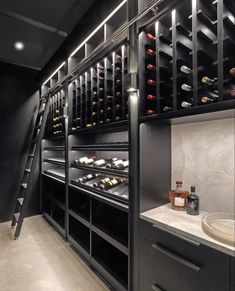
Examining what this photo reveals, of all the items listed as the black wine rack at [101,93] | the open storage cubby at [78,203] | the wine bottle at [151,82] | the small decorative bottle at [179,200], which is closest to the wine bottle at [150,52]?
Result: the wine bottle at [151,82]

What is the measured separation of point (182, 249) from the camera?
39.8 inches

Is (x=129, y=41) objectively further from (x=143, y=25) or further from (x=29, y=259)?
(x=29, y=259)

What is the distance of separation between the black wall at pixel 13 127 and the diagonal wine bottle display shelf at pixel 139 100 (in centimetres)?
123

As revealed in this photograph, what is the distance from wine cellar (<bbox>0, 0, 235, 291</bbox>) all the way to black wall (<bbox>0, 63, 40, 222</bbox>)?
1.72m

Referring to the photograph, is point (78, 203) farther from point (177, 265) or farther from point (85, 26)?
point (85, 26)

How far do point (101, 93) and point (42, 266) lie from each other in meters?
1.92

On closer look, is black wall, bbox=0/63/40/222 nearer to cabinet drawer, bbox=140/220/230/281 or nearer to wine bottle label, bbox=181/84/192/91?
cabinet drawer, bbox=140/220/230/281

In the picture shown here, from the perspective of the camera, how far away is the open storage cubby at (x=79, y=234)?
6.88ft

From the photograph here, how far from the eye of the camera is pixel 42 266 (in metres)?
1.94

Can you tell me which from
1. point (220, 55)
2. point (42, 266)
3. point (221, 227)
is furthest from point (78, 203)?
point (220, 55)

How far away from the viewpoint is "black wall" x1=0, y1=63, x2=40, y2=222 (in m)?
3.13

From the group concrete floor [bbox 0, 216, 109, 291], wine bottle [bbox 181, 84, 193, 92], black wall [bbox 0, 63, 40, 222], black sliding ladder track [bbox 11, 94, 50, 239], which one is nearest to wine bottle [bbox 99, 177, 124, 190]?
concrete floor [bbox 0, 216, 109, 291]

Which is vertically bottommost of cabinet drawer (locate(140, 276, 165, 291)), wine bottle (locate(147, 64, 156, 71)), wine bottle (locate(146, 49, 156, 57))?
cabinet drawer (locate(140, 276, 165, 291))

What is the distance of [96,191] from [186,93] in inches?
47.0
